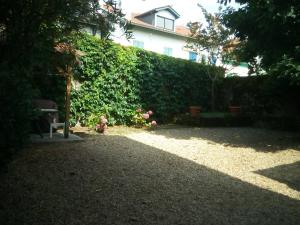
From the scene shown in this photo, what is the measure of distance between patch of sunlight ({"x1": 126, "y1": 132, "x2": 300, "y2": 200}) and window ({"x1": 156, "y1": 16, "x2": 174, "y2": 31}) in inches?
675

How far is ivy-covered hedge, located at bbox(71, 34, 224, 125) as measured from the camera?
10477 mm

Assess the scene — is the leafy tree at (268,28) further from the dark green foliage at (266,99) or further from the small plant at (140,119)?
the small plant at (140,119)

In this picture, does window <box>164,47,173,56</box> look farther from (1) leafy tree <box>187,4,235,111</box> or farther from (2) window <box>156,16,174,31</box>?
(1) leafy tree <box>187,4,235,111</box>

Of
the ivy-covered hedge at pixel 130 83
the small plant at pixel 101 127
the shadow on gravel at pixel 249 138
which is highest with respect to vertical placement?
the ivy-covered hedge at pixel 130 83

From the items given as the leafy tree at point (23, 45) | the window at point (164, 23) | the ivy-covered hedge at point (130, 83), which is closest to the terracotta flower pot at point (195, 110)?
the ivy-covered hedge at point (130, 83)

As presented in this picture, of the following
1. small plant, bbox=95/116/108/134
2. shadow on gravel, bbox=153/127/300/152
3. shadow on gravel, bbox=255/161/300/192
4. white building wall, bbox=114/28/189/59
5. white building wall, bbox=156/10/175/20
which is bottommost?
shadow on gravel, bbox=255/161/300/192

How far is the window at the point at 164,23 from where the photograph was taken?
24.8 meters

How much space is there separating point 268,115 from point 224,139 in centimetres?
485

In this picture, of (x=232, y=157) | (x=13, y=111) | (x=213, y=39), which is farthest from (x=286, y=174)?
(x=213, y=39)

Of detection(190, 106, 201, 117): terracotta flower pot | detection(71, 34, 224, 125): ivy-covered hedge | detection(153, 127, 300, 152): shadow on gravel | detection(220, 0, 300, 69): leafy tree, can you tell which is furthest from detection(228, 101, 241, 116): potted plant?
detection(220, 0, 300, 69): leafy tree

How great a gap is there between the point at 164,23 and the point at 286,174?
21.2 metres

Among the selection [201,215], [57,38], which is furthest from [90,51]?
[201,215]

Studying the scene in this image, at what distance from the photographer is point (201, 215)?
12.4 ft

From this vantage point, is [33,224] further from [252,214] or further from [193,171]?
[193,171]
